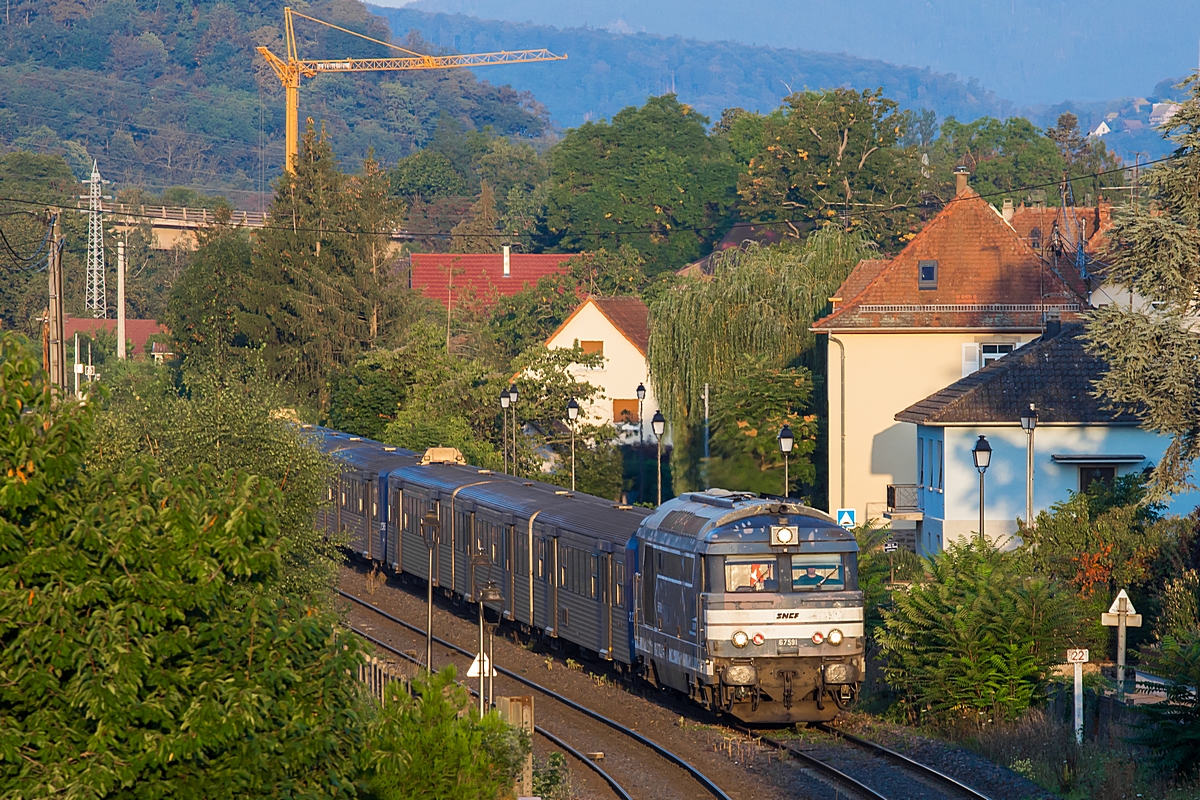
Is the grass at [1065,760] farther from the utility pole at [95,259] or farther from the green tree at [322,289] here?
the utility pole at [95,259]

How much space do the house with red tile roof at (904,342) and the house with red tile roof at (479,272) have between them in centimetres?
4811

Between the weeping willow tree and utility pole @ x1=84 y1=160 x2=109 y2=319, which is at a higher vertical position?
utility pole @ x1=84 y1=160 x2=109 y2=319

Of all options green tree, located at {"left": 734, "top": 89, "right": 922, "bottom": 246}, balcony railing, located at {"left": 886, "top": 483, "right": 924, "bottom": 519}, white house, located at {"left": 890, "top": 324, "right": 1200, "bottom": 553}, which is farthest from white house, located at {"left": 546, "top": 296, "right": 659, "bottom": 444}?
green tree, located at {"left": 734, "top": 89, "right": 922, "bottom": 246}

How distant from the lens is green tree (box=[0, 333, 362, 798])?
8.37m

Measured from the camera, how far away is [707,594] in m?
19.2

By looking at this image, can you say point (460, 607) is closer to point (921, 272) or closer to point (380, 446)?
point (380, 446)

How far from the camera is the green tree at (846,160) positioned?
86438 millimetres

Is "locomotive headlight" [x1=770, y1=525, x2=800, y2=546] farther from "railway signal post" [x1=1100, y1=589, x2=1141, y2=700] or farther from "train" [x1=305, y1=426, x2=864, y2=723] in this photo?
"railway signal post" [x1=1100, y1=589, x2=1141, y2=700]

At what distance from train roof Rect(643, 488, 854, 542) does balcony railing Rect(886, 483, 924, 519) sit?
63.7ft

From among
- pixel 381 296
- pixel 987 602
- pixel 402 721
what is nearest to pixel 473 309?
pixel 381 296

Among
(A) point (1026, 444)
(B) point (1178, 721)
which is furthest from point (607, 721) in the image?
(A) point (1026, 444)

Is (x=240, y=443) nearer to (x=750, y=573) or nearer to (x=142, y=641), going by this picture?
(x=750, y=573)

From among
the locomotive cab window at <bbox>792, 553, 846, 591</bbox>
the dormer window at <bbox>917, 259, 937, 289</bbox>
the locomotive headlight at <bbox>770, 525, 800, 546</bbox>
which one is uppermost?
the dormer window at <bbox>917, 259, 937, 289</bbox>

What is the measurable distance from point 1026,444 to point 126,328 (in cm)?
7612
